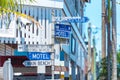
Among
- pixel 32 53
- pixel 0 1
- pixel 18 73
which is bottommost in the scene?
pixel 18 73

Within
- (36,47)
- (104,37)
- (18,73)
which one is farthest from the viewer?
(104,37)

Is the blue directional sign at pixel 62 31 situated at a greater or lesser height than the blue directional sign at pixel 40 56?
greater

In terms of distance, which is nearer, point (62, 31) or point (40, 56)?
point (40, 56)

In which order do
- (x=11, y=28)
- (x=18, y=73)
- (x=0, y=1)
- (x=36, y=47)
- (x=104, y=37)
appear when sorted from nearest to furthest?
(x=0, y=1)
(x=36, y=47)
(x=11, y=28)
(x=18, y=73)
(x=104, y=37)

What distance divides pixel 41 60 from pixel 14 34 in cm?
1401

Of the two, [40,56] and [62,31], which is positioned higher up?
[62,31]

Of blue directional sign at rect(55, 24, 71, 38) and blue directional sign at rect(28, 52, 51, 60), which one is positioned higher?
blue directional sign at rect(55, 24, 71, 38)

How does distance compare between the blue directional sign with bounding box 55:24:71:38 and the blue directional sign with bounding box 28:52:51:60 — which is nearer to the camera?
the blue directional sign with bounding box 28:52:51:60

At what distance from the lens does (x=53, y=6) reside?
30.0m

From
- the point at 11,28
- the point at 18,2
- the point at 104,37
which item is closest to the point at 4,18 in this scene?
the point at 18,2

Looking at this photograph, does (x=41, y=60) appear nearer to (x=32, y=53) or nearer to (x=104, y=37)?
(x=32, y=53)

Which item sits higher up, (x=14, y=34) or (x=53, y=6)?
(x=53, y=6)

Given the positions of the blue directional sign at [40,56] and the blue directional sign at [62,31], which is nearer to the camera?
the blue directional sign at [40,56]

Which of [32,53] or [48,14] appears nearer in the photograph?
[32,53]
